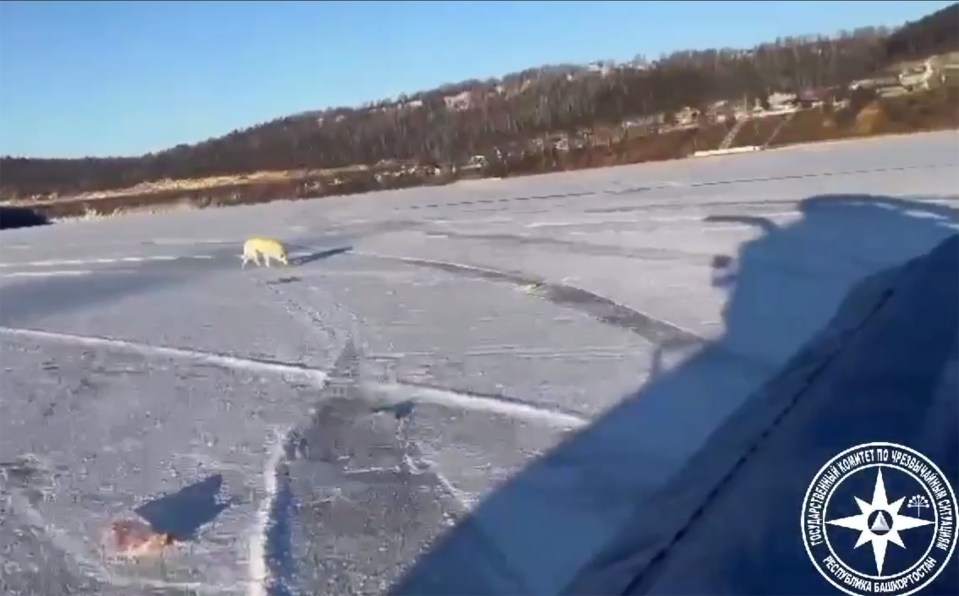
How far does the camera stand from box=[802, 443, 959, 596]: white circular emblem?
3557mm

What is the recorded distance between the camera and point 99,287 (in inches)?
575

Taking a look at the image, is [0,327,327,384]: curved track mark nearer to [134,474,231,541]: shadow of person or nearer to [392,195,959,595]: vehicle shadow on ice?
[134,474,231,541]: shadow of person

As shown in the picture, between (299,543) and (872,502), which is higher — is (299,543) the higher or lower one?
the lower one

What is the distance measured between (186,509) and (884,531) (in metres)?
3.19

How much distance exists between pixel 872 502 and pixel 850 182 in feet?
52.8

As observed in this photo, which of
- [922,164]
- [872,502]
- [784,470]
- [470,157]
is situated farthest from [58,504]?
[470,157]

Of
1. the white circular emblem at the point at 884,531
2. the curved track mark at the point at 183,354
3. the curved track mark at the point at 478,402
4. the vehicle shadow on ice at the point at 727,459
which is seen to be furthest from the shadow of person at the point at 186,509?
the white circular emblem at the point at 884,531

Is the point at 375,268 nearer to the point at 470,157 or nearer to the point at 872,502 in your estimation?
the point at 872,502

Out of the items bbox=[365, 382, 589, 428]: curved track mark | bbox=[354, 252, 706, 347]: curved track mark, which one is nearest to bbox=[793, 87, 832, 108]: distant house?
bbox=[354, 252, 706, 347]: curved track mark

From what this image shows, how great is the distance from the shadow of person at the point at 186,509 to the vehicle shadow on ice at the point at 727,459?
1.19 m

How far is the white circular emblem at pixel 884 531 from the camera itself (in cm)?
356

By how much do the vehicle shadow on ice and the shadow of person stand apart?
1.19 metres

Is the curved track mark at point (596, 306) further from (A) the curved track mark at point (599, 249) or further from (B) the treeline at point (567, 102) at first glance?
(B) the treeline at point (567, 102)

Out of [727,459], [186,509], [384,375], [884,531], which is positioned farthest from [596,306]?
[884,531]
